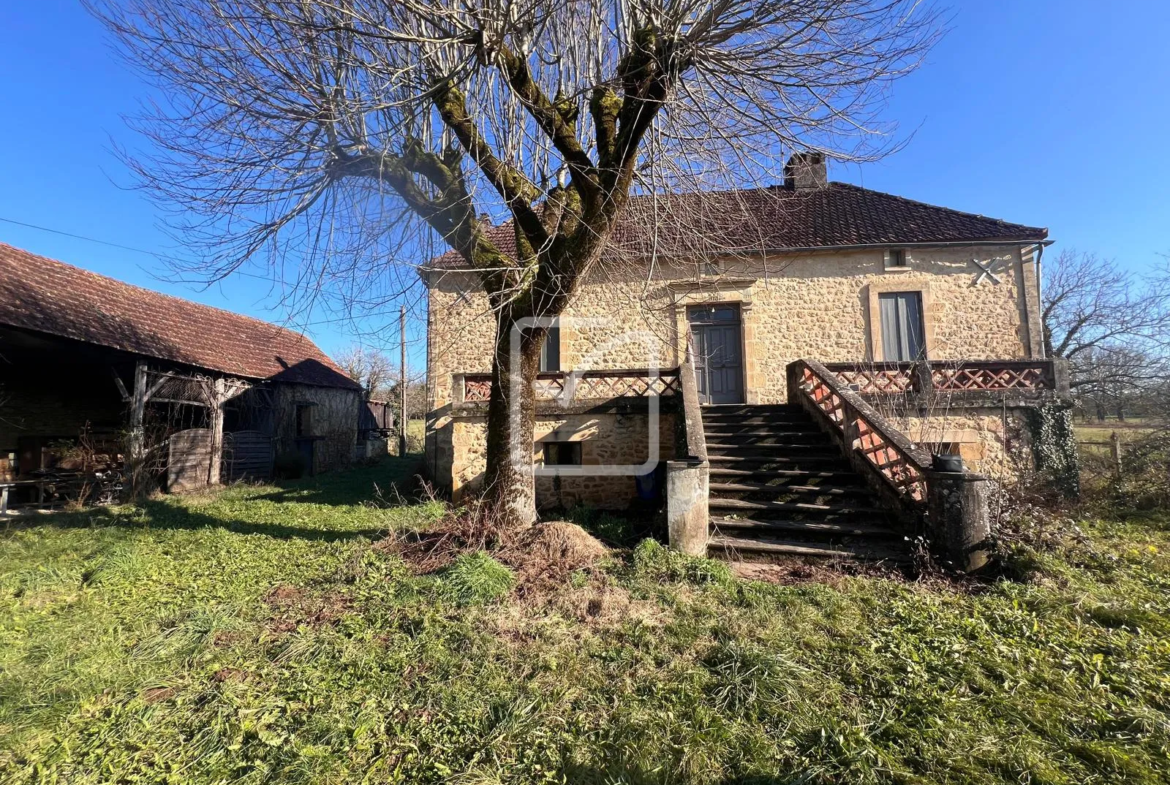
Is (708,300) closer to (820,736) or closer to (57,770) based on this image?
(820,736)

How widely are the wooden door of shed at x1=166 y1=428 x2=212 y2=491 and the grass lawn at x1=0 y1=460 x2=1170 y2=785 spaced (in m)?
6.29

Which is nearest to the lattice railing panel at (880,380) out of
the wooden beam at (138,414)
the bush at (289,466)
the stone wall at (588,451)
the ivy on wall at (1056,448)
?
the ivy on wall at (1056,448)

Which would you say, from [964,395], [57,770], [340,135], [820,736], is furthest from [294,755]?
[964,395]

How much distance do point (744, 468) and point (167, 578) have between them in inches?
268

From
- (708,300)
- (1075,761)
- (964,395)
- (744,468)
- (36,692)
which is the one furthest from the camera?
(708,300)

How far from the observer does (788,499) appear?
587cm

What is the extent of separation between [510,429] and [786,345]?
7.08 metres

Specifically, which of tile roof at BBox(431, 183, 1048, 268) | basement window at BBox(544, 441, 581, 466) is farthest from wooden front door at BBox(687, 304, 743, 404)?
basement window at BBox(544, 441, 581, 466)

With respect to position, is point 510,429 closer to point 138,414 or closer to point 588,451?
point 588,451

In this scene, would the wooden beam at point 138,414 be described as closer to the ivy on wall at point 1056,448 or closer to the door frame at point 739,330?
the door frame at point 739,330

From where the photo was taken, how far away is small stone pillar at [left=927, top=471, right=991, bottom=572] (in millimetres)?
4398

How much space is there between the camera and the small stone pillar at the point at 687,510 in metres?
5.01

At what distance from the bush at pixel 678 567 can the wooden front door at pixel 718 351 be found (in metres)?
5.76

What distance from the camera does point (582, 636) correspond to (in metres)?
3.39
